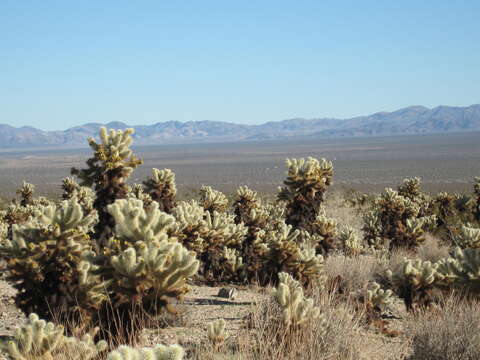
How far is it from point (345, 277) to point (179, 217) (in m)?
3.25

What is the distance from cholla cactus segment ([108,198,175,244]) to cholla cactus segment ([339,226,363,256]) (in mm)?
7942

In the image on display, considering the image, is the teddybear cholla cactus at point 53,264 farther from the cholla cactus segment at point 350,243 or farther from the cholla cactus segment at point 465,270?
the cholla cactus segment at point 350,243

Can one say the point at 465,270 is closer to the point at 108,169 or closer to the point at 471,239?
the point at 471,239

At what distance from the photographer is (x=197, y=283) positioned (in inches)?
405

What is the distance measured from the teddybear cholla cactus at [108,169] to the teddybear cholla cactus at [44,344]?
2.62 m

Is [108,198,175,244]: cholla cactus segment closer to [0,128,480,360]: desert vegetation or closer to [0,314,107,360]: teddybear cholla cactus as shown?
[0,128,480,360]: desert vegetation

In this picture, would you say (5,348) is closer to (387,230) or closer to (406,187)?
(387,230)

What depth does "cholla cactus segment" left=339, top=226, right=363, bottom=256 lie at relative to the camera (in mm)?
12633

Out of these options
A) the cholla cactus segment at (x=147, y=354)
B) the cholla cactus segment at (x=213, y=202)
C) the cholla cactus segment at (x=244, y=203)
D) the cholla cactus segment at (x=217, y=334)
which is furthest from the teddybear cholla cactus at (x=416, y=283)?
the cholla cactus segment at (x=147, y=354)

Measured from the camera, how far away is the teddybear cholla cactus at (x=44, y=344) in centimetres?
428

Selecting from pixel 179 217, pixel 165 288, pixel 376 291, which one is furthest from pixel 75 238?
pixel 376 291

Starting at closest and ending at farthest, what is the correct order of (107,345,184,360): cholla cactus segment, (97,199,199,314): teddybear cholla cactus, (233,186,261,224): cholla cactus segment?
(107,345,184,360): cholla cactus segment
(97,199,199,314): teddybear cholla cactus
(233,186,261,224): cholla cactus segment

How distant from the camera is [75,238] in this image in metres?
5.34

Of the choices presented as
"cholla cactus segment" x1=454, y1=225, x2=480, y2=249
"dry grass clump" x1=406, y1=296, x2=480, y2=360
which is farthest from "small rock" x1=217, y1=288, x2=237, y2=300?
"cholla cactus segment" x1=454, y1=225, x2=480, y2=249
